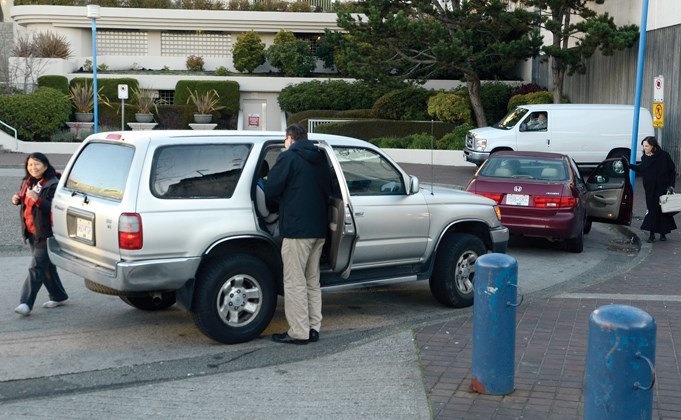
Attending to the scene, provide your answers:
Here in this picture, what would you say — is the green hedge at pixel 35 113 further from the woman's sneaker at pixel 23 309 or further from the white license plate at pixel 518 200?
the woman's sneaker at pixel 23 309

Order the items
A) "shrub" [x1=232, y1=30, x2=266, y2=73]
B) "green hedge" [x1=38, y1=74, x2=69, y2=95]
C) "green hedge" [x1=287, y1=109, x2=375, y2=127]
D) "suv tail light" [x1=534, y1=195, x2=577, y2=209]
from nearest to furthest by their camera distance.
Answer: "suv tail light" [x1=534, y1=195, x2=577, y2=209] < "green hedge" [x1=287, y1=109, x2=375, y2=127] < "green hedge" [x1=38, y1=74, x2=69, y2=95] < "shrub" [x1=232, y1=30, x2=266, y2=73]

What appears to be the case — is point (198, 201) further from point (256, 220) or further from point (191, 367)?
point (191, 367)

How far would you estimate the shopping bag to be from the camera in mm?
14028

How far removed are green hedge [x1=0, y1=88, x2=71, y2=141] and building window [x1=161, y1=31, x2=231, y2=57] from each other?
9.37 metres

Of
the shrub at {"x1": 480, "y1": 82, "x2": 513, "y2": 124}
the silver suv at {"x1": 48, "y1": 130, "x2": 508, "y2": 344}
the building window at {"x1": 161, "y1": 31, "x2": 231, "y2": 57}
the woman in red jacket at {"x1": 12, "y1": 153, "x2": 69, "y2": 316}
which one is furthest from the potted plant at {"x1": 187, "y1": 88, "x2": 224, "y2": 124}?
the silver suv at {"x1": 48, "y1": 130, "x2": 508, "y2": 344}

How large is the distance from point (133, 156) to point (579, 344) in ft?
13.6

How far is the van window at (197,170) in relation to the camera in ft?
24.9

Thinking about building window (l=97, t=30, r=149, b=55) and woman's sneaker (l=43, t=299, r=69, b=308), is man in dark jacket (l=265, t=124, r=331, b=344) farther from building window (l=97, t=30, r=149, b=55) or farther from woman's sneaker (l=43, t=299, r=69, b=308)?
building window (l=97, t=30, r=149, b=55)

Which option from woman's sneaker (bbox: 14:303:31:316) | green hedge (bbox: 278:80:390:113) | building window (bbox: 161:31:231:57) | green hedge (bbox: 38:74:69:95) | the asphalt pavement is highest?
building window (bbox: 161:31:231:57)

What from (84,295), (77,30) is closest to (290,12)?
(77,30)

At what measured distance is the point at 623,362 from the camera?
15.7 ft

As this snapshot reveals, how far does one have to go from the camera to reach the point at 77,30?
4125 cm

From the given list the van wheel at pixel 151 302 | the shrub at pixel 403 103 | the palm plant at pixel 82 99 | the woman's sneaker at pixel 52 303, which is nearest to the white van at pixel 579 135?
Answer: the shrub at pixel 403 103

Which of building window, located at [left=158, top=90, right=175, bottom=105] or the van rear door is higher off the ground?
building window, located at [left=158, top=90, right=175, bottom=105]
